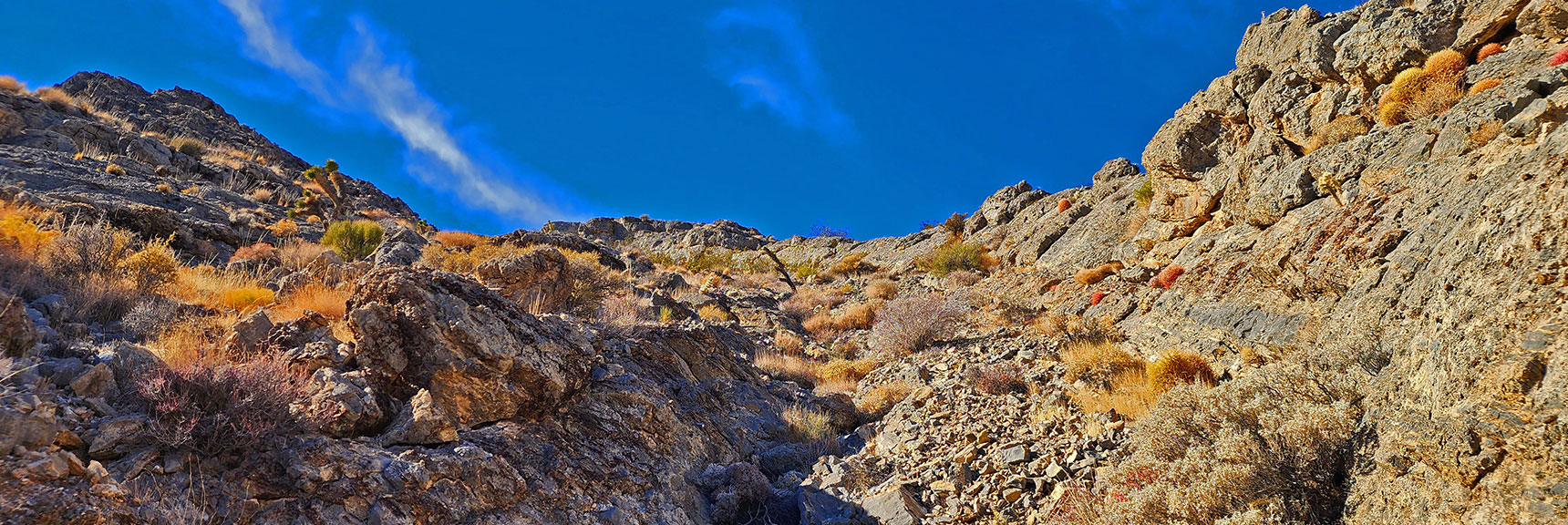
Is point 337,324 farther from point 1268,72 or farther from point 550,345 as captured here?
point 1268,72

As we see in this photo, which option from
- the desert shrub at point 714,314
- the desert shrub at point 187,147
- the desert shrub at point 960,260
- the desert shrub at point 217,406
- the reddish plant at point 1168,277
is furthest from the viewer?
the desert shrub at point 187,147

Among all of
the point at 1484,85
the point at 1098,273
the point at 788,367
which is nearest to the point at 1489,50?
the point at 1484,85

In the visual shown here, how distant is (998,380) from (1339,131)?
286 inches

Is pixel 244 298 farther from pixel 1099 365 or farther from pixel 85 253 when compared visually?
pixel 1099 365

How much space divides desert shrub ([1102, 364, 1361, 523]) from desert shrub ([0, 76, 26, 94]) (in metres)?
29.8

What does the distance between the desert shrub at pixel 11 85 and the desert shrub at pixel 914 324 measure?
26338 mm

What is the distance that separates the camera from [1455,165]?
21.6 ft

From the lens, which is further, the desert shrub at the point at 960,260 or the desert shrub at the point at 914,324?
the desert shrub at the point at 960,260

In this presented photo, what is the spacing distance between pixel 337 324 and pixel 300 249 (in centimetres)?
683

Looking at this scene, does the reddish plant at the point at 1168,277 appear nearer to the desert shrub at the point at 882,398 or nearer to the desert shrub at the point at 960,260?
the desert shrub at the point at 882,398

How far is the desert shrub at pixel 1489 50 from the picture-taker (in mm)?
8711

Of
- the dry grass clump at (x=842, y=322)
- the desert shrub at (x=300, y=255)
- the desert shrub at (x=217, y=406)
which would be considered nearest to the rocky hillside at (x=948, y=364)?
the desert shrub at (x=217, y=406)

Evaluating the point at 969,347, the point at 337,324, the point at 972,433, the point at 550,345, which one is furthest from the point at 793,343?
the point at 337,324

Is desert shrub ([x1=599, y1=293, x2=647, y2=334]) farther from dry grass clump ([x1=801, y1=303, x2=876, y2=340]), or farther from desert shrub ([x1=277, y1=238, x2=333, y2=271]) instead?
desert shrub ([x1=277, y1=238, x2=333, y2=271])
